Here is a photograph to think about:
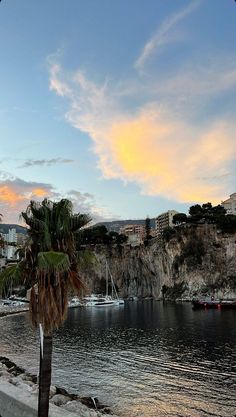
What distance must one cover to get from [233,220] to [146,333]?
89211mm

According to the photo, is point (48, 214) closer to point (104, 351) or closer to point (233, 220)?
point (104, 351)

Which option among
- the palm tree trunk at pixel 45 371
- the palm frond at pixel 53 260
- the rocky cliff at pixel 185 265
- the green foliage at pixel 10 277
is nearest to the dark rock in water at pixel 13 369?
the palm tree trunk at pixel 45 371

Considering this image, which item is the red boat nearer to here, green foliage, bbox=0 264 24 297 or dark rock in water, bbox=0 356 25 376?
dark rock in water, bbox=0 356 25 376

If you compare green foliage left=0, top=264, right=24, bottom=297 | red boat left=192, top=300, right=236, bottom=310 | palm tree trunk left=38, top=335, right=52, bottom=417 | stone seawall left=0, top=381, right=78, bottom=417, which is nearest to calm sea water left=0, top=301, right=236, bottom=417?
stone seawall left=0, top=381, right=78, bottom=417

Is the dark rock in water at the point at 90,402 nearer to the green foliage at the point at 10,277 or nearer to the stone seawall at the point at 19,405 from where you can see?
the stone seawall at the point at 19,405

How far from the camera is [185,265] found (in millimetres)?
132750

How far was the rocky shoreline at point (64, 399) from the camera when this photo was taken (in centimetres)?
1859

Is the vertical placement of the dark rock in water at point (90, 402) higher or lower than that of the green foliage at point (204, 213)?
lower

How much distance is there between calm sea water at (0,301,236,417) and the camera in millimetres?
22422

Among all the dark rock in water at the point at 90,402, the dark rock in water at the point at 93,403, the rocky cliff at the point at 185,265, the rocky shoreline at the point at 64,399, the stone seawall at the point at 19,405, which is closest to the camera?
the stone seawall at the point at 19,405

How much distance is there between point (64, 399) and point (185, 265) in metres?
115

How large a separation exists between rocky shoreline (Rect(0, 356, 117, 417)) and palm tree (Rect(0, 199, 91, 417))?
5.41 meters

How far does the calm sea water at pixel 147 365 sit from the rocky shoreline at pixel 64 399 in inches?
47.1

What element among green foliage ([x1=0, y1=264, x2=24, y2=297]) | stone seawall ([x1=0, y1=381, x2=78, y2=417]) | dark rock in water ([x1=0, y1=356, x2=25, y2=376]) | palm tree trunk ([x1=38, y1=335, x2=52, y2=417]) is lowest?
dark rock in water ([x1=0, y1=356, x2=25, y2=376])
